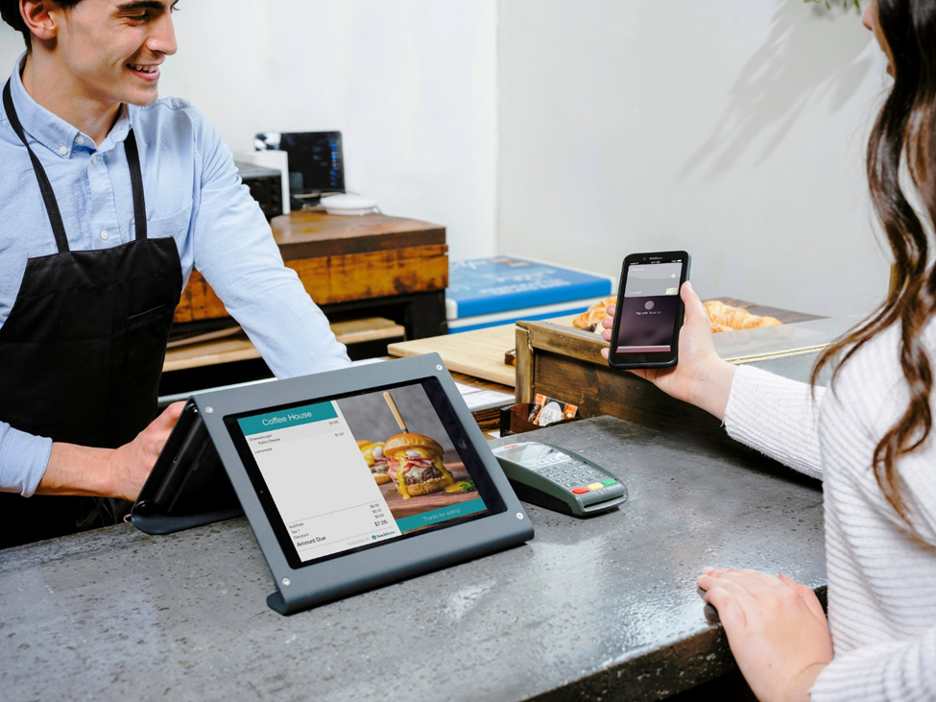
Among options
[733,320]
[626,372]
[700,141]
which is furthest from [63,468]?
[700,141]

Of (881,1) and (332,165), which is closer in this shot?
(881,1)

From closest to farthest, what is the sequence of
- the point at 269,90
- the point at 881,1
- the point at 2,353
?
the point at 881,1, the point at 2,353, the point at 269,90

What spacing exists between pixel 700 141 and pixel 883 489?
9.57 feet

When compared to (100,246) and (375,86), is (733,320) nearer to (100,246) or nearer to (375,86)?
(100,246)

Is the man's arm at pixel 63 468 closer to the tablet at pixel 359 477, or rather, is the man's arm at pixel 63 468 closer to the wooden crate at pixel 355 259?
the tablet at pixel 359 477

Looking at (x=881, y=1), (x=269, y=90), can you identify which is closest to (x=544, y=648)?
(x=881, y=1)

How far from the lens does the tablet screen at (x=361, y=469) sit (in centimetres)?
93

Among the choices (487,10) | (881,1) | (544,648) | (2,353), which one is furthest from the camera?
(487,10)

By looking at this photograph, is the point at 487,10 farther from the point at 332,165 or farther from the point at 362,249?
the point at 362,249

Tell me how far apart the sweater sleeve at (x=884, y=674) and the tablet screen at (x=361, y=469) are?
1.27ft

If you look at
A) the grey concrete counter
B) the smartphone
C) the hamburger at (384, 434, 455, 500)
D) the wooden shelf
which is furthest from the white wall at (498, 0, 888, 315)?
the hamburger at (384, 434, 455, 500)

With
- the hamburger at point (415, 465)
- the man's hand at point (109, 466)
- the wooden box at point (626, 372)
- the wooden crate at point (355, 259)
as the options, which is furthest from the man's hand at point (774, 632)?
the wooden crate at point (355, 259)

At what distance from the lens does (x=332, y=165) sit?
152 inches

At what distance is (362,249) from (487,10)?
1.68m
